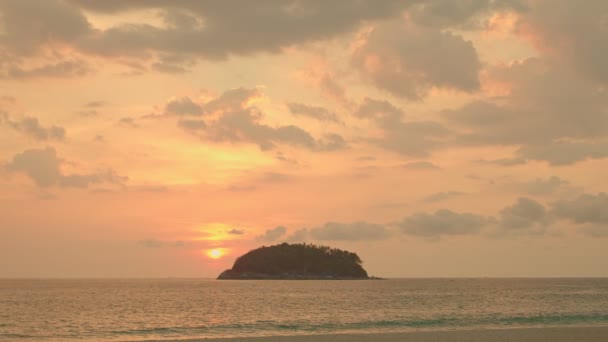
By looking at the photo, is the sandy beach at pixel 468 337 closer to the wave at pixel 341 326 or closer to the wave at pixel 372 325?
the wave at pixel 341 326

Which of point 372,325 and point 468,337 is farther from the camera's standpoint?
point 372,325

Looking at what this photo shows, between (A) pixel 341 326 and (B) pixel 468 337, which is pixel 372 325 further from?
(B) pixel 468 337

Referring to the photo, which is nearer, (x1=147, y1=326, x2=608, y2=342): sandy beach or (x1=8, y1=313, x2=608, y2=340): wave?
(x1=147, y1=326, x2=608, y2=342): sandy beach

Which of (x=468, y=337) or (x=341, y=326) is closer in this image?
(x=468, y=337)

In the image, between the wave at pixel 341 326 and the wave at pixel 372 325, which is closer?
the wave at pixel 341 326

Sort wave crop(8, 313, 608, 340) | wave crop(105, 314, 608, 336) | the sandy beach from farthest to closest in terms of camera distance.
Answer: wave crop(105, 314, 608, 336) < wave crop(8, 313, 608, 340) < the sandy beach

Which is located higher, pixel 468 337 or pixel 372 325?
pixel 468 337

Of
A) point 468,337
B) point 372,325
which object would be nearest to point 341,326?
point 372,325

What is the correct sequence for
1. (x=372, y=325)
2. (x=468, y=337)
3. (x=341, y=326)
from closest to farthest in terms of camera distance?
(x=468, y=337)
(x=341, y=326)
(x=372, y=325)

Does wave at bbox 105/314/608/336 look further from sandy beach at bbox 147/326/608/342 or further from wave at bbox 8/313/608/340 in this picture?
sandy beach at bbox 147/326/608/342

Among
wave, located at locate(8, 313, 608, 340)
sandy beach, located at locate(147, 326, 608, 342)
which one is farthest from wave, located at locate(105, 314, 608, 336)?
sandy beach, located at locate(147, 326, 608, 342)

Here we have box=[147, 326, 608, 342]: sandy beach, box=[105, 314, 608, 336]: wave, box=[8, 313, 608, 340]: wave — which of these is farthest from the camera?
box=[105, 314, 608, 336]: wave

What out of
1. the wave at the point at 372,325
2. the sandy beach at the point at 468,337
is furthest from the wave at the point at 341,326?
the sandy beach at the point at 468,337

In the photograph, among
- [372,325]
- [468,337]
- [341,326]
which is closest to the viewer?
[468,337]
